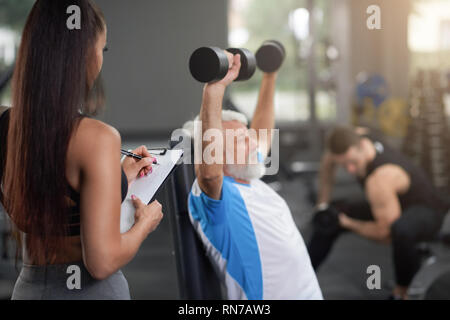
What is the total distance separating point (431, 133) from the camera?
430 cm

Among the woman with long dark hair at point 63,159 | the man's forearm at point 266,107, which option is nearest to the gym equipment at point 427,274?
the man's forearm at point 266,107

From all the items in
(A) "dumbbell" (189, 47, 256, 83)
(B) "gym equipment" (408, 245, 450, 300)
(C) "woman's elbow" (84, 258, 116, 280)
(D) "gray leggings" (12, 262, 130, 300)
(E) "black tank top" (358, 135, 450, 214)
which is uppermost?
(A) "dumbbell" (189, 47, 256, 83)

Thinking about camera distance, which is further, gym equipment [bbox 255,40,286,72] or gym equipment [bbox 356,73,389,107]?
gym equipment [bbox 356,73,389,107]

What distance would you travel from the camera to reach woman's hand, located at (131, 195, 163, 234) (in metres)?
0.77

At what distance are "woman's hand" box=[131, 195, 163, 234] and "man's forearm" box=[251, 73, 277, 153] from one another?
1.13ft

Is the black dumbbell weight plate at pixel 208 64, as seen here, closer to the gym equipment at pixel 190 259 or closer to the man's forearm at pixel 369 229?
the gym equipment at pixel 190 259

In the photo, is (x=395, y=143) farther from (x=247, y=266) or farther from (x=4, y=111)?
(x=4, y=111)

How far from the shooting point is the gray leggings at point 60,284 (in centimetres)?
76

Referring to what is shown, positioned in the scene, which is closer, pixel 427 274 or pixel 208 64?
pixel 208 64

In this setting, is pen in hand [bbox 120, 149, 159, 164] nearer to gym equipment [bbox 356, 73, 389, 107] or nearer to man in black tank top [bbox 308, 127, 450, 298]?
man in black tank top [bbox 308, 127, 450, 298]

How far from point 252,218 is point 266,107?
232 mm

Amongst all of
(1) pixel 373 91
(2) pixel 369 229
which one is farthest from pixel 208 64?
(1) pixel 373 91

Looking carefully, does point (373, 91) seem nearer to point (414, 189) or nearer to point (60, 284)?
point (414, 189)

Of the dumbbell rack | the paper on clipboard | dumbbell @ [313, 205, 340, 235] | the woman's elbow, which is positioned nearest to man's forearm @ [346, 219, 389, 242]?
dumbbell @ [313, 205, 340, 235]
